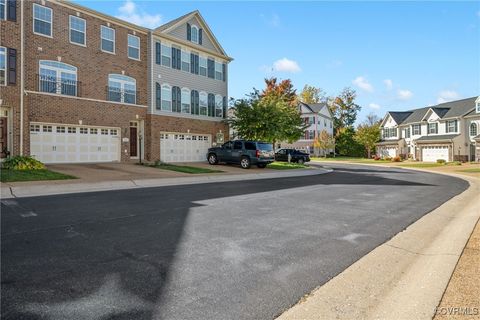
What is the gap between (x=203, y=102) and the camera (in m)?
29.6

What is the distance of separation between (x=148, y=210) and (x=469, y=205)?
384 inches

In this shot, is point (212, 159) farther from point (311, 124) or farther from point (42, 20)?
point (311, 124)

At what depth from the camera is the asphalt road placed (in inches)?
138

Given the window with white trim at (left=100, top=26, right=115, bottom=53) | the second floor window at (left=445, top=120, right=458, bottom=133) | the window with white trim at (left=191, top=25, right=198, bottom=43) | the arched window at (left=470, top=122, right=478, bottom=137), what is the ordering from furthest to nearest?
the second floor window at (left=445, top=120, right=458, bottom=133) < the arched window at (left=470, top=122, right=478, bottom=137) < the window with white trim at (left=191, top=25, right=198, bottom=43) < the window with white trim at (left=100, top=26, right=115, bottom=53)

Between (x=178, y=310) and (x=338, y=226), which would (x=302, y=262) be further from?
(x=338, y=226)

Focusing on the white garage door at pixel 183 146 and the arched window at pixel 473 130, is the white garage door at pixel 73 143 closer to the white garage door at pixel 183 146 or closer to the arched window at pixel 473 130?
the white garage door at pixel 183 146

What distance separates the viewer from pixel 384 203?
34.4 feet

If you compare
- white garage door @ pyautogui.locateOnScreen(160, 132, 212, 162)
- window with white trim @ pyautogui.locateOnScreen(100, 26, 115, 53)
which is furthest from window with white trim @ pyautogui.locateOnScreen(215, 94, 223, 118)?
window with white trim @ pyautogui.locateOnScreen(100, 26, 115, 53)

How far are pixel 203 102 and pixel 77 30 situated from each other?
11.0m

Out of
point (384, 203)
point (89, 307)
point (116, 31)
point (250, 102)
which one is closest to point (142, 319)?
point (89, 307)

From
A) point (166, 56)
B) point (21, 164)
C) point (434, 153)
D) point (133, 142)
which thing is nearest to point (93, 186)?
point (21, 164)

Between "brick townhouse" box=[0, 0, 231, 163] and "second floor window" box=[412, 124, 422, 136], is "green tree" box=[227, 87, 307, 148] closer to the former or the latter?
"brick townhouse" box=[0, 0, 231, 163]

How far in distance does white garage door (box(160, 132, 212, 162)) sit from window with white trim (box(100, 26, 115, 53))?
7008 mm

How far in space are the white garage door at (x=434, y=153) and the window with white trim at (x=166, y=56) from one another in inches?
1497
